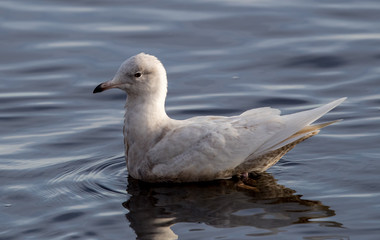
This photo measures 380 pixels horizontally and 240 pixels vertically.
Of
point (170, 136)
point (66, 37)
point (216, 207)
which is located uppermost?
point (66, 37)

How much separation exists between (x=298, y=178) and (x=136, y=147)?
1.88m

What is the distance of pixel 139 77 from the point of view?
9.91m

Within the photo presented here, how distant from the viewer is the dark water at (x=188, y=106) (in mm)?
8773

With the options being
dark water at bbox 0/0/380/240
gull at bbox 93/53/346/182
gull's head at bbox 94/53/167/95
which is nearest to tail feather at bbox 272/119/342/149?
gull at bbox 93/53/346/182

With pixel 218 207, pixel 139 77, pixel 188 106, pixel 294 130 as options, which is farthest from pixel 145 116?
pixel 188 106

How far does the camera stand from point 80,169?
33.8ft

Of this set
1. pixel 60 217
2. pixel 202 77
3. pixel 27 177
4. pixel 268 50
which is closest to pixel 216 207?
pixel 60 217

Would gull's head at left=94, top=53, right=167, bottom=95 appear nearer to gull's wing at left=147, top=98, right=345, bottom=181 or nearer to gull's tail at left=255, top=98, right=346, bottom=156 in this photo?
gull's wing at left=147, top=98, right=345, bottom=181

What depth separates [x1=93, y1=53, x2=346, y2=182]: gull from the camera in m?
9.65

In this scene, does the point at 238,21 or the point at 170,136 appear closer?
the point at 170,136

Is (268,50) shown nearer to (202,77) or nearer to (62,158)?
(202,77)

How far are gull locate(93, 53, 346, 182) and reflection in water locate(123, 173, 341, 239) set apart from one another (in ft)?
0.62

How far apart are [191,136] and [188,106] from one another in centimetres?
279

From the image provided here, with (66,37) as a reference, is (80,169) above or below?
below
